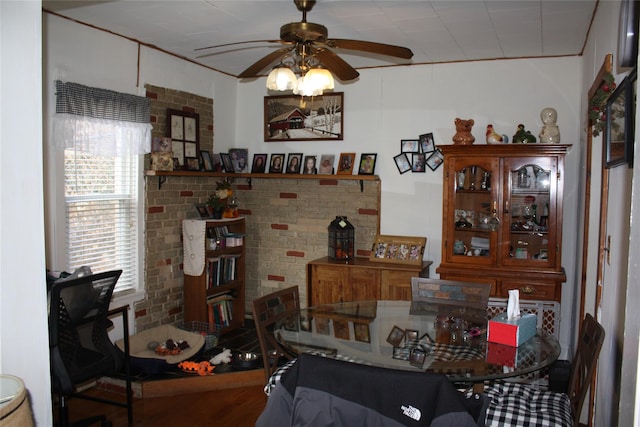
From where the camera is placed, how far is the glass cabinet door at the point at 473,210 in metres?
4.32

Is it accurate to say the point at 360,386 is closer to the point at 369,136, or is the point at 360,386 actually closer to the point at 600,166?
the point at 600,166

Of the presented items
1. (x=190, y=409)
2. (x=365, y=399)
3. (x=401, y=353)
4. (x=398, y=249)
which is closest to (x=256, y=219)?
(x=398, y=249)

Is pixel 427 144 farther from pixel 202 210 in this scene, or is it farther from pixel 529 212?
pixel 202 210

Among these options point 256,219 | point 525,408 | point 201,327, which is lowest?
Answer: point 201,327

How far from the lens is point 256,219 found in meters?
5.65

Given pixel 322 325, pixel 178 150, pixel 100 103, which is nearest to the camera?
pixel 322 325

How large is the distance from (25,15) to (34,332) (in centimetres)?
95

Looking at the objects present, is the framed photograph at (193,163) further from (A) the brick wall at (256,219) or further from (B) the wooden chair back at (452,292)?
(B) the wooden chair back at (452,292)

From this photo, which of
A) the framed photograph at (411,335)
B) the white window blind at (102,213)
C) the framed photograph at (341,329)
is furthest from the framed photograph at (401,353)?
the white window blind at (102,213)

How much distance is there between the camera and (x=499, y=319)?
2.68 metres

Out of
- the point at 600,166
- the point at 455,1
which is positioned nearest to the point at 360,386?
the point at 600,166

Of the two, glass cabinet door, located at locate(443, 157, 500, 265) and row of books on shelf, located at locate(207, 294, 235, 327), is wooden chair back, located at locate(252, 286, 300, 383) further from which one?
row of books on shelf, located at locate(207, 294, 235, 327)

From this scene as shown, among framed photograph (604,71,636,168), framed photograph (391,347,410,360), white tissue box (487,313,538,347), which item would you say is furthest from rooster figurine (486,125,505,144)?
framed photograph (391,347,410,360)

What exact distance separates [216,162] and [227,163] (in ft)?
0.55
